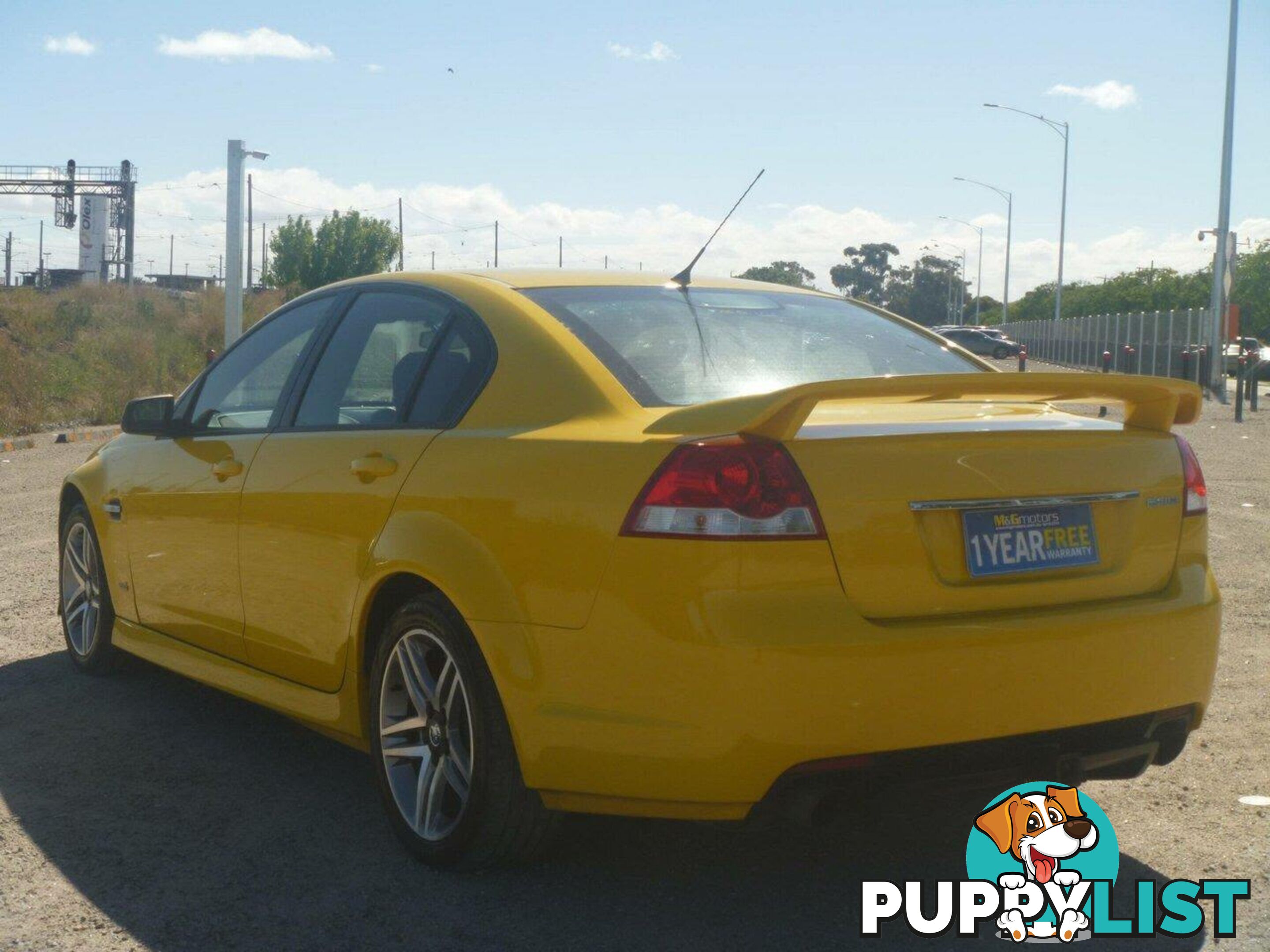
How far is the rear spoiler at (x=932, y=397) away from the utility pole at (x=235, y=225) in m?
24.8

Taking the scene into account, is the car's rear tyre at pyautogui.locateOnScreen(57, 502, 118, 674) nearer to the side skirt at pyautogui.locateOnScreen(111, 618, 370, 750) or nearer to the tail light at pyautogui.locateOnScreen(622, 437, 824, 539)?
the side skirt at pyautogui.locateOnScreen(111, 618, 370, 750)

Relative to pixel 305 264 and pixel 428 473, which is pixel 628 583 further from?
pixel 305 264

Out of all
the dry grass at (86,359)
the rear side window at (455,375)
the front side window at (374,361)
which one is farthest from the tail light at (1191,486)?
Result: the dry grass at (86,359)

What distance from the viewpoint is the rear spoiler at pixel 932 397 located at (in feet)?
10.8

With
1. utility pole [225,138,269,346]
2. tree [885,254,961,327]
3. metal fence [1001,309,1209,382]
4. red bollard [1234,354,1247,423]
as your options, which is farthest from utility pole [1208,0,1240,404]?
tree [885,254,961,327]

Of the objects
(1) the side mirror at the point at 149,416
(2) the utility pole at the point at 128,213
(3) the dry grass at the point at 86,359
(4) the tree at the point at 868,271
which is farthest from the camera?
(4) the tree at the point at 868,271

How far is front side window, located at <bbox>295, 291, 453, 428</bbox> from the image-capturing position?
4.38 m

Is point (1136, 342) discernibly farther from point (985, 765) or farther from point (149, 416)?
point (985, 765)

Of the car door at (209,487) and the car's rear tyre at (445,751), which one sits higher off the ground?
the car door at (209,487)

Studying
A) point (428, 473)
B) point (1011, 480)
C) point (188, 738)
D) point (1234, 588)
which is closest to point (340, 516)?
point (428, 473)

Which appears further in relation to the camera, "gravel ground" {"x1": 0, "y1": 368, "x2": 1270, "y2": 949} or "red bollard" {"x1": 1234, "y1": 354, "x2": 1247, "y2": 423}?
"red bollard" {"x1": 1234, "y1": 354, "x2": 1247, "y2": 423}

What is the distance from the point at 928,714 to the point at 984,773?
0.24m

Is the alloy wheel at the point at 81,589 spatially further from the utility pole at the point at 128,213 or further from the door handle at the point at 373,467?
the utility pole at the point at 128,213

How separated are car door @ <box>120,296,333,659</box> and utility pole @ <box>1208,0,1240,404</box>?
3123 centimetres
